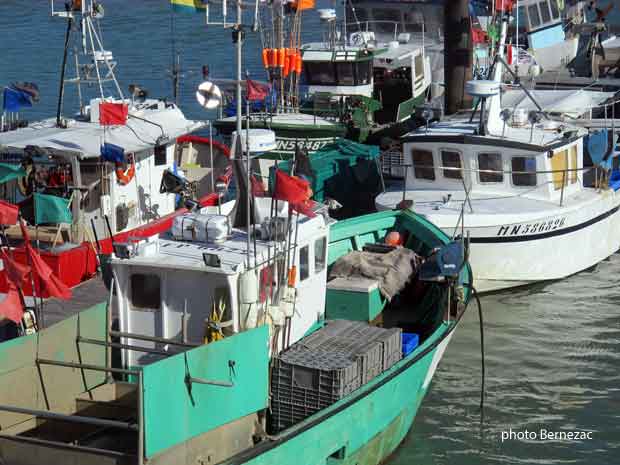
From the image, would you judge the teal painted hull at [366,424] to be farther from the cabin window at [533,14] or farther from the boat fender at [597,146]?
the cabin window at [533,14]

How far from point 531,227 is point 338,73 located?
10.6m

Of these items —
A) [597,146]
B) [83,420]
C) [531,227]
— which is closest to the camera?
[83,420]

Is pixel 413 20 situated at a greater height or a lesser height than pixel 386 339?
greater

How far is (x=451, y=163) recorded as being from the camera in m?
23.1

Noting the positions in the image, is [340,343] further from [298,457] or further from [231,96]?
[231,96]

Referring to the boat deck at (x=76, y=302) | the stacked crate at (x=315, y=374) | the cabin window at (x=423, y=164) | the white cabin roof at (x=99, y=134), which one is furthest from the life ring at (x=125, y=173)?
the stacked crate at (x=315, y=374)

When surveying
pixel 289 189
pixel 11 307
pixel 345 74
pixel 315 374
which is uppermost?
pixel 345 74

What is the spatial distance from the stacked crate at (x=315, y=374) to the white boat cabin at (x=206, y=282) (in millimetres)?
584

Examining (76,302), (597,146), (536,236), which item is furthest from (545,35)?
(76,302)

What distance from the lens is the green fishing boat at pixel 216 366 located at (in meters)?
12.3

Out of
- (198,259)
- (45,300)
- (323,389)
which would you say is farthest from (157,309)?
(45,300)

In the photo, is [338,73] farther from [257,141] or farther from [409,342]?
[257,141]

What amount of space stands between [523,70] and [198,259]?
74.8ft

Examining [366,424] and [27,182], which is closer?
[366,424]
